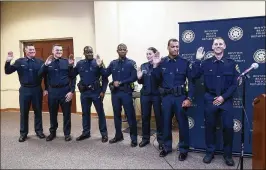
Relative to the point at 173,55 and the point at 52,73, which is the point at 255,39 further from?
the point at 52,73

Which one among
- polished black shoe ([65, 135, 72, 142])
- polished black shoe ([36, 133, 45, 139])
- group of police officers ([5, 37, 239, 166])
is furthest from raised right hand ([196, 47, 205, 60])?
polished black shoe ([36, 133, 45, 139])

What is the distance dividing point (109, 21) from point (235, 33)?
10.4 feet

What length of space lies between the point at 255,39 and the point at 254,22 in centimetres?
21

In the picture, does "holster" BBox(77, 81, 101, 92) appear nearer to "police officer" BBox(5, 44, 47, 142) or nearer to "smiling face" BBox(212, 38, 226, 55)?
"police officer" BBox(5, 44, 47, 142)

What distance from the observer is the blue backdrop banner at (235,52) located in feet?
11.0

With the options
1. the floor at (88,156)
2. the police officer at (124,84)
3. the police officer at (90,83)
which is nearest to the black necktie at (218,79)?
the floor at (88,156)

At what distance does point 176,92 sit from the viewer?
11.4 feet

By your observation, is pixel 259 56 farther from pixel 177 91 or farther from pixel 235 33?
pixel 177 91

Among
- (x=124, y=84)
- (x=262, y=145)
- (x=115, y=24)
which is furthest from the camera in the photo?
(x=115, y=24)

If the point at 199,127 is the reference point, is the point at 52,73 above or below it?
above

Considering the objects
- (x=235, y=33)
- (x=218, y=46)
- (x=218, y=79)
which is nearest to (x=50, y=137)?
(x=218, y=79)

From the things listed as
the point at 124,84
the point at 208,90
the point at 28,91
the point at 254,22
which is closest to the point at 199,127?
the point at 208,90

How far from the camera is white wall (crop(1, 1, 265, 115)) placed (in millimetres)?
5355

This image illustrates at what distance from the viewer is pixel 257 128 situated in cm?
266
